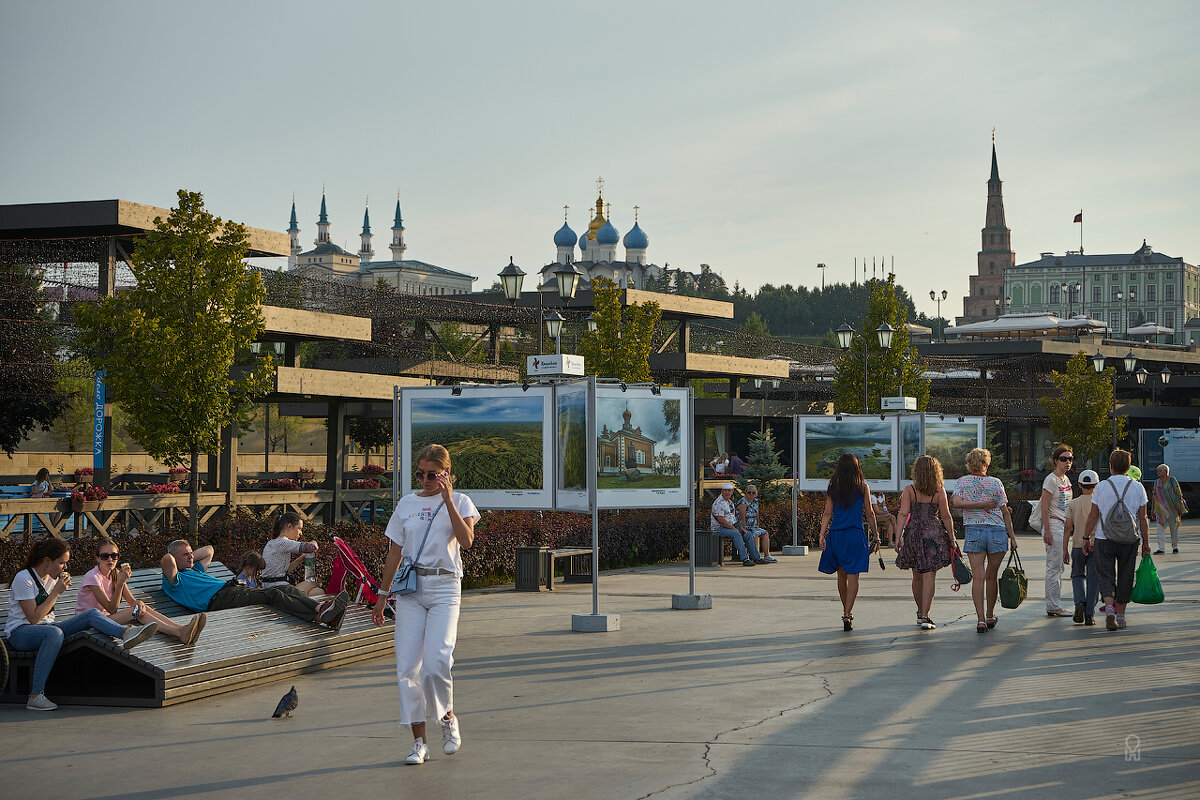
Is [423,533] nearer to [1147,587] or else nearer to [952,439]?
[1147,587]

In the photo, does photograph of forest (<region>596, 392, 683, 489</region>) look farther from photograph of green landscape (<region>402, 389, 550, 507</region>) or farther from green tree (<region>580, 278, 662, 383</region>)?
green tree (<region>580, 278, 662, 383</region>)

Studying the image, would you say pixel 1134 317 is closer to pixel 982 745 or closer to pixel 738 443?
pixel 738 443

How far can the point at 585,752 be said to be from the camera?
752cm

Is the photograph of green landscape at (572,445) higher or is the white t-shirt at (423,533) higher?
the photograph of green landscape at (572,445)

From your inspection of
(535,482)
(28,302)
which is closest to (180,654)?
(535,482)

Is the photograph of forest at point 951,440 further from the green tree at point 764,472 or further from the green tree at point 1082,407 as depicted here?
the green tree at point 1082,407

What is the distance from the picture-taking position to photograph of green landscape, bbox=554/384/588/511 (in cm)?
1408

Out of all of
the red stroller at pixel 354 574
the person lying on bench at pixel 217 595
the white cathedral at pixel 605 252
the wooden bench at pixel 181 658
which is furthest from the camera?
the white cathedral at pixel 605 252

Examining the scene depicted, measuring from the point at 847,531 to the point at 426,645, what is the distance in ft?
21.0

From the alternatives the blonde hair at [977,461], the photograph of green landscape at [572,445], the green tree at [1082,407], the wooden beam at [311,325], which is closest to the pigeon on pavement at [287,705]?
the photograph of green landscape at [572,445]

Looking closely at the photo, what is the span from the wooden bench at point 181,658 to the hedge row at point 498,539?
4063 mm

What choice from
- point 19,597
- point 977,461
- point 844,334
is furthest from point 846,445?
point 19,597

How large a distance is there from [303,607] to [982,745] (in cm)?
602

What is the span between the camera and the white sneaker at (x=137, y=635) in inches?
360
